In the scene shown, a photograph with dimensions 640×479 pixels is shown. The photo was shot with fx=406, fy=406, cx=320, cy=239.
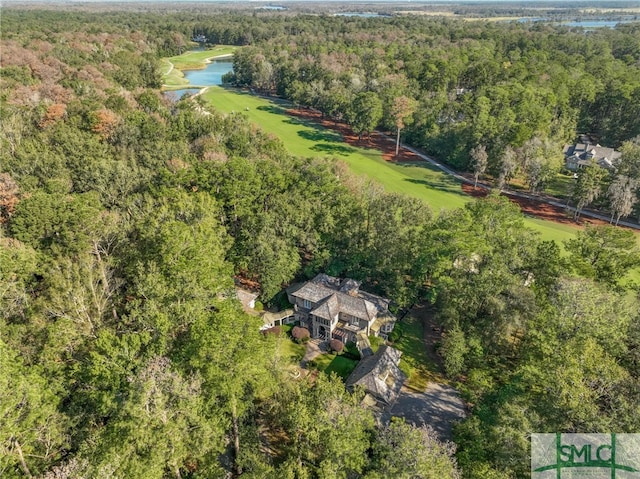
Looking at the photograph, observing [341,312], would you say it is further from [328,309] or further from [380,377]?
[380,377]

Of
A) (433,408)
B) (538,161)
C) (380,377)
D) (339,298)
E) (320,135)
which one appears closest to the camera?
(433,408)

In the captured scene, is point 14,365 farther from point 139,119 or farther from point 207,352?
point 139,119

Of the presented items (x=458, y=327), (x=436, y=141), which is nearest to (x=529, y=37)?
(x=436, y=141)

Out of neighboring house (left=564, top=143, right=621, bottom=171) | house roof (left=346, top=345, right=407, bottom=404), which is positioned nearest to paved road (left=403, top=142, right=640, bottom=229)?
neighboring house (left=564, top=143, right=621, bottom=171)

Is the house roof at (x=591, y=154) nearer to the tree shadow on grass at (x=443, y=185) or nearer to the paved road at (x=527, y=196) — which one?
the paved road at (x=527, y=196)

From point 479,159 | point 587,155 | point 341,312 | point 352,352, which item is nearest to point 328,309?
point 341,312

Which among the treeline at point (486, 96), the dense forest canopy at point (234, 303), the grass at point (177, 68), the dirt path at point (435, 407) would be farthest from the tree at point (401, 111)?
the grass at point (177, 68)

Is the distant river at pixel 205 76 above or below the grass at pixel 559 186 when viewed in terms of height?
above

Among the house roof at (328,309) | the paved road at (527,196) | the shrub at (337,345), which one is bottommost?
the shrub at (337,345)
